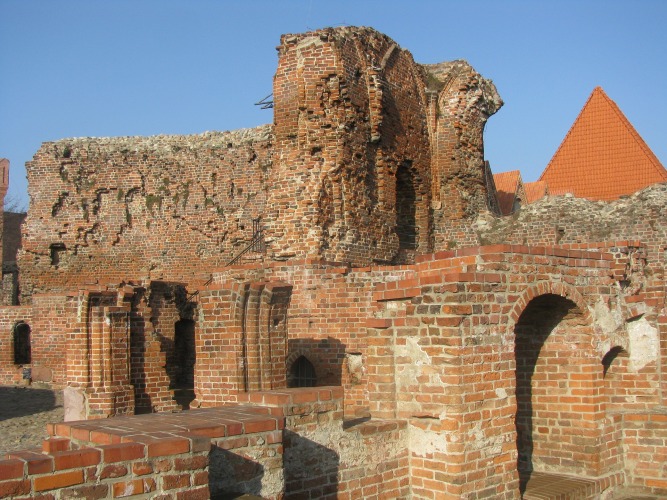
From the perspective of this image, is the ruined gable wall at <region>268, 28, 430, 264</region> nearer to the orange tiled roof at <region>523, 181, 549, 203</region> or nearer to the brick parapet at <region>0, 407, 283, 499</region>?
the brick parapet at <region>0, 407, 283, 499</region>

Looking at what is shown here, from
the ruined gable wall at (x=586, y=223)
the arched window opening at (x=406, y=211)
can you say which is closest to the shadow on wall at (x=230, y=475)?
the ruined gable wall at (x=586, y=223)

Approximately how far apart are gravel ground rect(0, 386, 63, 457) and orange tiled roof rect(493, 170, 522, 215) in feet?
69.7

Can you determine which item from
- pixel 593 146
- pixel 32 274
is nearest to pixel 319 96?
pixel 32 274

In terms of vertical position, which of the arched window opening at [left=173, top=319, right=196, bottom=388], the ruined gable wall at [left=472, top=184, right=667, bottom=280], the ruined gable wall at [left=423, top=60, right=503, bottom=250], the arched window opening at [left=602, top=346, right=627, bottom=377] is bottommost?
the arched window opening at [left=173, top=319, right=196, bottom=388]

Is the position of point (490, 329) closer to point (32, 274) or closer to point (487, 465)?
point (487, 465)

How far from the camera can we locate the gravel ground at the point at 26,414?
10891 millimetres

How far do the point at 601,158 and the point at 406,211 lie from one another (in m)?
12.7

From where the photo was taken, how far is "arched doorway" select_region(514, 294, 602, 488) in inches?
287

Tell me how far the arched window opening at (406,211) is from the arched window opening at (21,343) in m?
11.1

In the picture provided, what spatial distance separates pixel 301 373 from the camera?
12438 millimetres

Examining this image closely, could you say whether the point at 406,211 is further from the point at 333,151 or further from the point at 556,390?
the point at 556,390

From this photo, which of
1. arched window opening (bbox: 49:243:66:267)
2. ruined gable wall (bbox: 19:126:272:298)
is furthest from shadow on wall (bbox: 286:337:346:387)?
arched window opening (bbox: 49:243:66:267)

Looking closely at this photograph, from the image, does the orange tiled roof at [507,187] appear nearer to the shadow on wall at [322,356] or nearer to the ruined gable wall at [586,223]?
the ruined gable wall at [586,223]

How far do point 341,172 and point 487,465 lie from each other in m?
7.97
